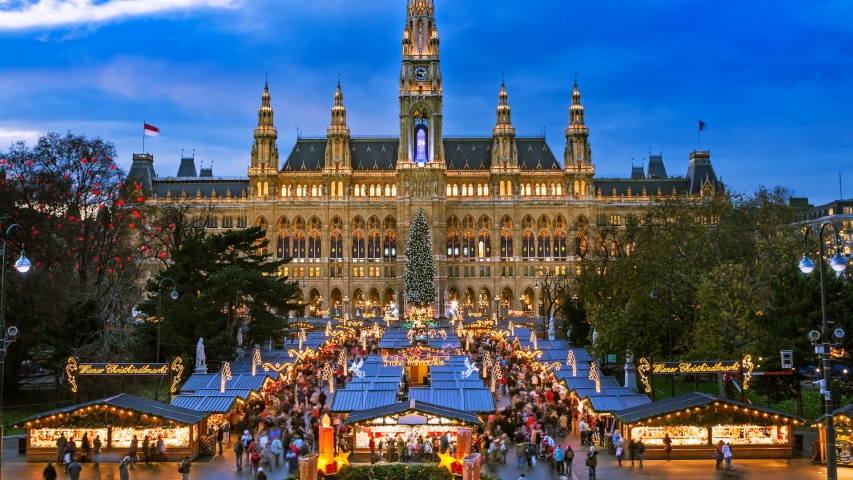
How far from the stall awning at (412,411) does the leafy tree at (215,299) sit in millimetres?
20111

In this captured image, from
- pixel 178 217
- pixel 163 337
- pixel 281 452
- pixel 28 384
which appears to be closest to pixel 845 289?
pixel 281 452

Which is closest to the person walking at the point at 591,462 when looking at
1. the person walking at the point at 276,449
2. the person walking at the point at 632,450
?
the person walking at the point at 632,450

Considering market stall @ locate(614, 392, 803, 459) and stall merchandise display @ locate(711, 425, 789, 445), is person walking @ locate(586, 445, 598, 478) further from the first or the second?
stall merchandise display @ locate(711, 425, 789, 445)

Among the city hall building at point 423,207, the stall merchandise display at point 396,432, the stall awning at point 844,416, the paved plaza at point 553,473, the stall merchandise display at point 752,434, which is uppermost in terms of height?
the city hall building at point 423,207

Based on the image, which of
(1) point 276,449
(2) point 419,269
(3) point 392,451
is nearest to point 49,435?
(1) point 276,449

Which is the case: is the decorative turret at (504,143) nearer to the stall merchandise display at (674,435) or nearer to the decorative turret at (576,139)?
the decorative turret at (576,139)

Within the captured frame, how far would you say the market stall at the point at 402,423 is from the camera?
30156mm

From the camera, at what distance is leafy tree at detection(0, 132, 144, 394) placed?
4247 cm

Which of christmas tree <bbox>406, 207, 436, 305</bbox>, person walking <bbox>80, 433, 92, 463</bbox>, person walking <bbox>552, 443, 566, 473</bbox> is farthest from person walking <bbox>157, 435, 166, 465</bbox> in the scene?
christmas tree <bbox>406, 207, 436, 305</bbox>

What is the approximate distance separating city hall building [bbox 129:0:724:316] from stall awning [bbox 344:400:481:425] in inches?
3034

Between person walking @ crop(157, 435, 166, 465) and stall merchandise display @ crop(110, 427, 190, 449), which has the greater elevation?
stall merchandise display @ crop(110, 427, 190, 449)

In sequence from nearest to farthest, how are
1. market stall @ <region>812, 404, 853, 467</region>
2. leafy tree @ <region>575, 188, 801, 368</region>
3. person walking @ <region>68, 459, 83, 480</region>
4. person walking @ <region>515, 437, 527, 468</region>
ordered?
person walking @ <region>68, 459, 83, 480</region>, market stall @ <region>812, 404, 853, 467</region>, person walking @ <region>515, 437, 527, 468</region>, leafy tree @ <region>575, 188, 801, 368</region>

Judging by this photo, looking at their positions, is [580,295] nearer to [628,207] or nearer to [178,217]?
[178,217]

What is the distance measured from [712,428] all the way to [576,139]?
83669 millimetres
